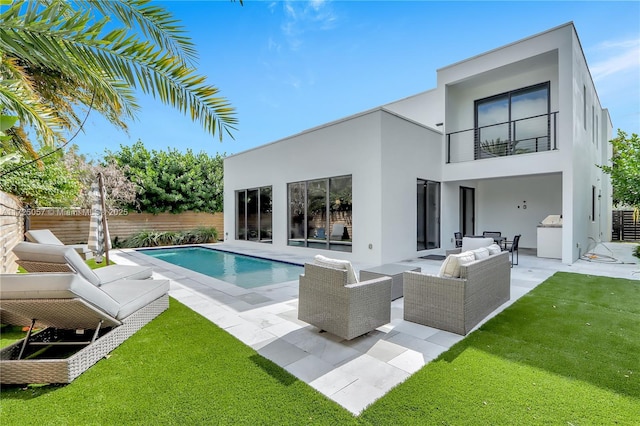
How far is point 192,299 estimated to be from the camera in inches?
218

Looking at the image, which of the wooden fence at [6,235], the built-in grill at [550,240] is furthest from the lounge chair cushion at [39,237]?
the built-in grill at [550,240]

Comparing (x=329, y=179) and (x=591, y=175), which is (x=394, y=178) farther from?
(x=591, y=175)

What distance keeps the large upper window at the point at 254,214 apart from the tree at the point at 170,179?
3241 millimetres

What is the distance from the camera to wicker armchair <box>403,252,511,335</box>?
3.91m

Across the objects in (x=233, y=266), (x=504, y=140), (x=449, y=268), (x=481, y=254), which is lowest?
(x=233, y=266)

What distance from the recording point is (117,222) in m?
14.9

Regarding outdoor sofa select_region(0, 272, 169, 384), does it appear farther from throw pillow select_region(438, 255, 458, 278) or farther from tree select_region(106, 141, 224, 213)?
tree select_region(106, 141, 224, 213)

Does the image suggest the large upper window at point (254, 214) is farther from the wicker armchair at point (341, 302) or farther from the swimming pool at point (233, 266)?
the wicker armchair at point (341, 302)

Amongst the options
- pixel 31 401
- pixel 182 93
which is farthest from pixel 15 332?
pixel 182 93

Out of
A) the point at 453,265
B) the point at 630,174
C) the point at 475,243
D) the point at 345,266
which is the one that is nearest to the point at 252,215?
the point at 475,243

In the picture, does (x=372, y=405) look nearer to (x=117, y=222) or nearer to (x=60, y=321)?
(x=60, y=321)

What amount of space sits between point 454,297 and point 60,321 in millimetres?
4422

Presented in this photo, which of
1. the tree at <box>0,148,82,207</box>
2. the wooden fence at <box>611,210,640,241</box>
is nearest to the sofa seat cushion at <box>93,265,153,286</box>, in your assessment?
the tree at <box>0,148,82,207</box>

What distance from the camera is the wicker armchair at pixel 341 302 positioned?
3557 mm
